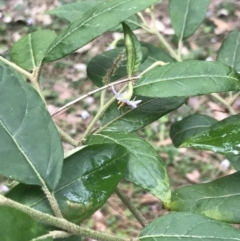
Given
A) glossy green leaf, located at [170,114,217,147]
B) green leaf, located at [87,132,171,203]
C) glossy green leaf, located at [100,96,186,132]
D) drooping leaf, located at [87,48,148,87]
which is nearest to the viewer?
green leaf, located at [87,132,171,203]

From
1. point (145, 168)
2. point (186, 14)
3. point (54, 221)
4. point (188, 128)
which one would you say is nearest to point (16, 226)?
point (54, 221)

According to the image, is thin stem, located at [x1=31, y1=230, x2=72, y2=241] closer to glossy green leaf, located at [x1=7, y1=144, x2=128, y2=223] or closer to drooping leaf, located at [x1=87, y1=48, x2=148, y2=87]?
glossy green leaf, located at [x1=7, y1=144, x2=128, y2=223]

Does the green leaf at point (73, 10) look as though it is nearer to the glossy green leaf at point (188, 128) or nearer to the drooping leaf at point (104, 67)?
the drooping leaf at point (104, 67)

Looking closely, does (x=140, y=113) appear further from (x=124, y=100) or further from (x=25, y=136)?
(x=25, y=136)

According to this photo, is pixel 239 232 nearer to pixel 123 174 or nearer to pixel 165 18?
pixel 123 174

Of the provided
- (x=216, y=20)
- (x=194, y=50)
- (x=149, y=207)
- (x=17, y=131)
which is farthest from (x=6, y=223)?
(x=216, y=20)

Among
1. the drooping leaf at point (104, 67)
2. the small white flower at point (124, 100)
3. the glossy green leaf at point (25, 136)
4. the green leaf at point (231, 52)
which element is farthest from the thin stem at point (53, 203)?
the green leaf at point (231, 52)

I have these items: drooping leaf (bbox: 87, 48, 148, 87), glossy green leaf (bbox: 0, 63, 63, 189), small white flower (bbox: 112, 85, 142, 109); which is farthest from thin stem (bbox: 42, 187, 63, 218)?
drooping leaf (bbox: 87, 48, 148, 87)
